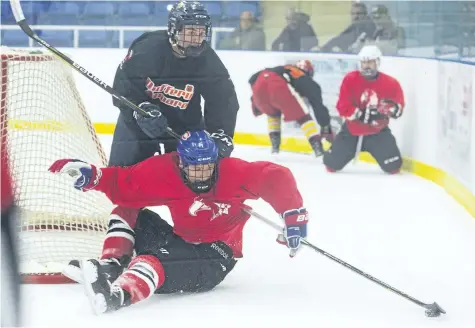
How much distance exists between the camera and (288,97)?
15.2 feet

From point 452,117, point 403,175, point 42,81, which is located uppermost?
point 42,81

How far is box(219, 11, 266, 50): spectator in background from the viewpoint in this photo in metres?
3.87

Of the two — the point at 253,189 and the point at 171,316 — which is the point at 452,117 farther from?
the point at 171,316

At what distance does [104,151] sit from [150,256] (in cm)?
73

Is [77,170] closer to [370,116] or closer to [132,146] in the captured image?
[132,146]

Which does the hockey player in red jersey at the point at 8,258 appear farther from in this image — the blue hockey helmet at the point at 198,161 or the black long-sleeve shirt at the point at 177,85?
the black long-sleeve shirt at the point at 177,85

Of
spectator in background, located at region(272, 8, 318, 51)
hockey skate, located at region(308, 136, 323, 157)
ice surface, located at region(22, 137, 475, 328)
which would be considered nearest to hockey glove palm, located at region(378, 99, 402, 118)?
hockey skate, located at region(308, 136, 323, 157)

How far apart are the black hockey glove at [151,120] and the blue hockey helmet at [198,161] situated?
0.28 meters

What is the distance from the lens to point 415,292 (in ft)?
8.90

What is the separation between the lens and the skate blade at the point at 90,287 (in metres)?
2.45

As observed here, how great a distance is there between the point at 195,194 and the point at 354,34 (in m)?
2.26

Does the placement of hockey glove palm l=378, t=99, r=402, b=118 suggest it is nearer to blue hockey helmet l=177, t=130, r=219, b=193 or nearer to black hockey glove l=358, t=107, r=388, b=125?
black hockey glove l=358, t=107, r=388, b=125

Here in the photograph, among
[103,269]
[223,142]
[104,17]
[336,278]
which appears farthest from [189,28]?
[104,17]

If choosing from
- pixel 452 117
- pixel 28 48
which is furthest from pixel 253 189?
pixel 452 117
